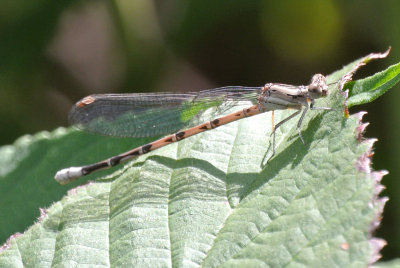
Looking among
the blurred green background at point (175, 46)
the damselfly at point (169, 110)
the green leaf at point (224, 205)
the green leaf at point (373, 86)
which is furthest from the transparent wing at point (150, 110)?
the blurred green background at point (175, 46)

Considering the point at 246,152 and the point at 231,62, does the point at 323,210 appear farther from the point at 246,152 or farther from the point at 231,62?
the point at 231,62

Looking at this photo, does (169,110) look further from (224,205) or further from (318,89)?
(224,205)

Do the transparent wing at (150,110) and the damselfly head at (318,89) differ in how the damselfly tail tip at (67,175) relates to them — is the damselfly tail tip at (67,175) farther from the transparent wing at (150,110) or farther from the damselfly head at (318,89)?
the damselfly head at (318,89)

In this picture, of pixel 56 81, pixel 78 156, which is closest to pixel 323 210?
pixel 78 156

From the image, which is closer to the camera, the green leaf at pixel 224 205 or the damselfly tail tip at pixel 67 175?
the green leaf at pixel 224 205

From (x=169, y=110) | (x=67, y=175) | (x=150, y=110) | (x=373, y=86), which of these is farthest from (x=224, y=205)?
(x=150, y=110)

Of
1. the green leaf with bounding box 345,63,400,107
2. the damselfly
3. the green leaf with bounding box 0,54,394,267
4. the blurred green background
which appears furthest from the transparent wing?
the blurred green background

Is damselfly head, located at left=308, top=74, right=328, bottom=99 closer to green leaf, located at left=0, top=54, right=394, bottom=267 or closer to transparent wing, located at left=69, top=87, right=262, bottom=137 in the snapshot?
green leaf, located at left=0, top=54, right=394, bottom=267
